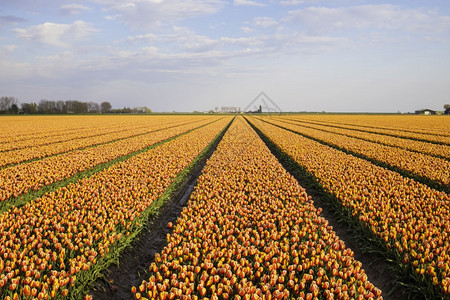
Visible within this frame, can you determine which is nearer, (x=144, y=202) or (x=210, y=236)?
(x=210, y=236)

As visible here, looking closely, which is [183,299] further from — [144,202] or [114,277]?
[144,202]

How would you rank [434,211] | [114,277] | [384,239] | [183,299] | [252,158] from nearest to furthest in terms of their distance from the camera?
[183,299] < [114,277] < [384,239] < [434,211] < [252,158]

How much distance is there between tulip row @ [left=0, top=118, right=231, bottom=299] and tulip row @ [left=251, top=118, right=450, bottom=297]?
19.0 feet

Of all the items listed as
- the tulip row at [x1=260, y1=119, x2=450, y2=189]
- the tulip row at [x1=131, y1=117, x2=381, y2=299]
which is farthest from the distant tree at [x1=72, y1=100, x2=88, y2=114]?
the tulip row at [x1=131, y1=117, x2=381, y2=299]

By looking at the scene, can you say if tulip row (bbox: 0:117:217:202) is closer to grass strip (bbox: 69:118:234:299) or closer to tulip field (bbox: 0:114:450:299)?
tulip field (bbox: 0:114:450:299)

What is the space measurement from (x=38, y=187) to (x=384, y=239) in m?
10.8

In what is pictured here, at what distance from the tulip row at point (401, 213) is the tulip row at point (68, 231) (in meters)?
5.80

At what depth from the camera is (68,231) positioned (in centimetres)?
578

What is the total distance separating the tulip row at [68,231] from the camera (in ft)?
14.2

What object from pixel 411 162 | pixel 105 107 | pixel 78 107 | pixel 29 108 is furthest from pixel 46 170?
pixel 105 107

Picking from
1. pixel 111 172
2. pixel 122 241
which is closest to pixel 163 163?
pixel 111 172

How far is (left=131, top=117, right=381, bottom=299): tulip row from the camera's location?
13.5ft

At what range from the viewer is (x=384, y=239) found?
609cm

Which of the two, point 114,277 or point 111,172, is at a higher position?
point 111,172
